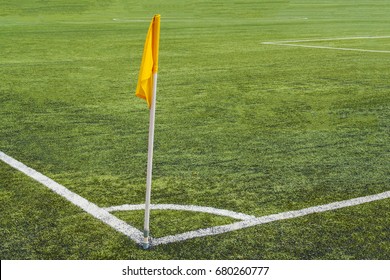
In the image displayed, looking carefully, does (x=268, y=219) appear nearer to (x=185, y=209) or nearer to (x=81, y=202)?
(x=185, y=209)

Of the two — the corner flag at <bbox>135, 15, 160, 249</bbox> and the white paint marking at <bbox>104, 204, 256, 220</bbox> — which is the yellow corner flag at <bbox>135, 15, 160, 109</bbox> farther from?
the white paint marking at <bbox>104, 204, 256, 220</bbox>

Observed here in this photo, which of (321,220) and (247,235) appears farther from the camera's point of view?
(321,220)

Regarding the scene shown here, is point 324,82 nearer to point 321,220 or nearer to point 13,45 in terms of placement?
point 321,220

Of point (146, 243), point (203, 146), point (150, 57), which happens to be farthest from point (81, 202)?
point (203, 146)

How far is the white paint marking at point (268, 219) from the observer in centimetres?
384

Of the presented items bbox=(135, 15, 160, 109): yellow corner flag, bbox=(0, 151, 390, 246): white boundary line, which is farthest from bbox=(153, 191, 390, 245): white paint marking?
bbox=(135, 15, 160, 109): yellow corner flag

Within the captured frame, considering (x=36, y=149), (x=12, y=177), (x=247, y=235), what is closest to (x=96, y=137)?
(x=36, y=149)

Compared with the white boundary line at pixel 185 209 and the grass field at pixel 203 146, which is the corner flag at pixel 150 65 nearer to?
the white boundary line at pixel 185 209

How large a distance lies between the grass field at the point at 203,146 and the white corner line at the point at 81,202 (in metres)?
0.06

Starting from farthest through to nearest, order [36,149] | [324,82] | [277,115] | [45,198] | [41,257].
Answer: [324,82], [277,115], [36,149], [45,198], [41,257]

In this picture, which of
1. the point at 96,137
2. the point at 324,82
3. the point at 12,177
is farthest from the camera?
the point at 324,82

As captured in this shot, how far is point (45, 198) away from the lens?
14.6 ft

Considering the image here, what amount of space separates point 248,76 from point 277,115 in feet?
8.81

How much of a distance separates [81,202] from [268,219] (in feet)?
4.14
